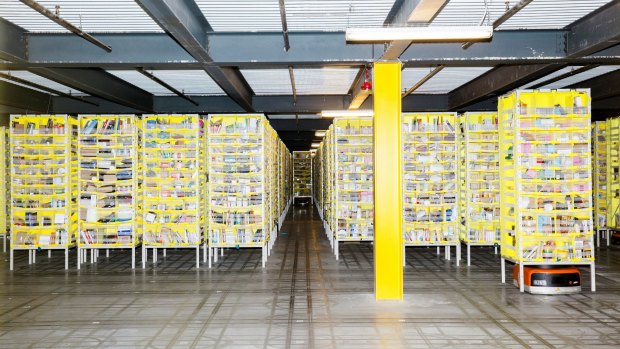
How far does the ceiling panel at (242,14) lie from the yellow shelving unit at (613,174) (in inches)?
484

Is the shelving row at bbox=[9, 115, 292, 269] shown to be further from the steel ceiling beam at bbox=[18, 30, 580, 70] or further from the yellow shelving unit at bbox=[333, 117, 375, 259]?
the steel ceiling beam at bbox=[18, 30, 580, 70]

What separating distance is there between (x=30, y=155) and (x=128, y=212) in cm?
269

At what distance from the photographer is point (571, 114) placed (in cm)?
829

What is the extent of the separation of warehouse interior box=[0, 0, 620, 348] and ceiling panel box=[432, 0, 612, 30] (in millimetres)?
49

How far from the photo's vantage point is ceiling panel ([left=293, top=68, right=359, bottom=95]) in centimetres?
1152

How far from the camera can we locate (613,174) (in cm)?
1501

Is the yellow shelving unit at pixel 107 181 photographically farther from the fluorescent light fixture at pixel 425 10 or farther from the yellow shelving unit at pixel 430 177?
the fluorescent light fixture at pixel 425 10

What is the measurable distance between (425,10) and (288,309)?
4815mm

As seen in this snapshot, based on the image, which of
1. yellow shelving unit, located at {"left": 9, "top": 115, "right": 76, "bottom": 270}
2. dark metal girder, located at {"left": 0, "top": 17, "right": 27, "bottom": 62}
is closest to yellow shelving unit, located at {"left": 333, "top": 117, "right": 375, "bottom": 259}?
yellow shelving unit, located at {"left": 9, "top": 115, "right": 76, "bottom": 270}

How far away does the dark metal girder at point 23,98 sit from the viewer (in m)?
12.7

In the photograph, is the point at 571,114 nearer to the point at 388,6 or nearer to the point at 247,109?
the point at 388,6

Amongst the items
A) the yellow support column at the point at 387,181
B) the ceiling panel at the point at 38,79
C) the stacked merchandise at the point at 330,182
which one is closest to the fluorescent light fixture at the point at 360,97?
the stacked merchandise at the point at 330,182

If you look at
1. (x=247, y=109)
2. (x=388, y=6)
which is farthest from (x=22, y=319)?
(x=247, y=109)

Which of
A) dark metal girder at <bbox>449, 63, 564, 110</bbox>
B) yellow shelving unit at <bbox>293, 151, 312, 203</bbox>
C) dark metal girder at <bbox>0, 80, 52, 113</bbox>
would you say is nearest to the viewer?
dark metal girder at <bbox>449, 63, 564, 110</bbox>
